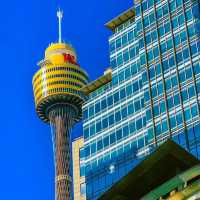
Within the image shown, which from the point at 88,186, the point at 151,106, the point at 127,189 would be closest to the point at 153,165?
the point at 127,189

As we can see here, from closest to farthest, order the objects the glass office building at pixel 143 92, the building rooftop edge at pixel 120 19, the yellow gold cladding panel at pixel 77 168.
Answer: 1. the glass office building at pixel 143 92
2. the building rooftop edge at pixel 120 19
3. the yellow gold cladding panel at pixel 77 168

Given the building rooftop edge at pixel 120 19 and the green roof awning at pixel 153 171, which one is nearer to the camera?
the green roof awning at pixel 153 171

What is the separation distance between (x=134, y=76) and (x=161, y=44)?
9608mm

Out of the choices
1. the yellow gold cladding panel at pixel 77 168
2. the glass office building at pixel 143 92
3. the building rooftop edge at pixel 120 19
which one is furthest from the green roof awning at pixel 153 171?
the yellow gold cladding panel at pixel 77 168

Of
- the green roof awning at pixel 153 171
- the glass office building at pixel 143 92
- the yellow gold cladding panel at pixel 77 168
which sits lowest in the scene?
the green roof awning at pixel 153 171

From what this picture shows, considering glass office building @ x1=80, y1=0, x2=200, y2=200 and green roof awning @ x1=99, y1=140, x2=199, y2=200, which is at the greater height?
glass office building @ x1=80, y1=0, x2=200, y2=200

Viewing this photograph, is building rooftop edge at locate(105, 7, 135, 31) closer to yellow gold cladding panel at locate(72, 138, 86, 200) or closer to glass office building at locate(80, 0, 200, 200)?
glass office building at locate(80, 0, 200, 200)

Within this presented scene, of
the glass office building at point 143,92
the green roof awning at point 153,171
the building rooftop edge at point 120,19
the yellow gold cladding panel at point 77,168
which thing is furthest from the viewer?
the yellow gold cladding panel at point 77,168

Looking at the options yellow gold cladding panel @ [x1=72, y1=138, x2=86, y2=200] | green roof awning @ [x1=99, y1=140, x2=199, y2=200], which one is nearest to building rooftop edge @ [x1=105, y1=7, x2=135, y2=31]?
yellow gold cladding panel @ [x1=72, y1=138, x2=86, y2=200]

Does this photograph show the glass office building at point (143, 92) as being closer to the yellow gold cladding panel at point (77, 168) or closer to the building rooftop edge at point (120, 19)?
the building rooftop edge at point (120, 19)

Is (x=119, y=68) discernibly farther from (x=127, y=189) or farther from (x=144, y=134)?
(x=127, y=189)

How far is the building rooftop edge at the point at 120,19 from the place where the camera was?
140 m

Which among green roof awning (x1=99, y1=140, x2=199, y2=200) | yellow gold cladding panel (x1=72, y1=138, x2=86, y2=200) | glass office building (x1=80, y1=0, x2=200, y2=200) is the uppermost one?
yellow gold cladding panel (x1=72, y1=138, x2=86, y2=200)

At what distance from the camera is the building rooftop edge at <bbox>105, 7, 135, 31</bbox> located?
461 feet
